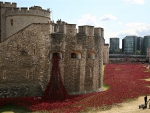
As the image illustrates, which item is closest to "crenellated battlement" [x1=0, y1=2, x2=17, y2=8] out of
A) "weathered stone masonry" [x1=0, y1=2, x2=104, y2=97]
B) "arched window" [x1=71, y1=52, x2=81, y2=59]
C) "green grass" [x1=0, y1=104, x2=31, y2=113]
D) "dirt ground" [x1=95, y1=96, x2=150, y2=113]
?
"weathered stone masonry" [x1=0, y1=2, x2=104, y2=97]

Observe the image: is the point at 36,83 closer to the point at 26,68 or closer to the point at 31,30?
the point at 26,68

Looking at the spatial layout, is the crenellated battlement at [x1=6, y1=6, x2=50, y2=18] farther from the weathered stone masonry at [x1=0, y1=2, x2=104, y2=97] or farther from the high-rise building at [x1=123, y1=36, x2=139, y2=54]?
the high-rise building at [x1=123, y1=36, x2=139, y2=54]

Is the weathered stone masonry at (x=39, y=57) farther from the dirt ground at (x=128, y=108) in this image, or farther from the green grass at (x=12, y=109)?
the dirt ground at (x=128, y=108)

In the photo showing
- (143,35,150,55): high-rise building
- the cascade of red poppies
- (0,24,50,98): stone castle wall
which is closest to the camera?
(0,24,50,98): stone castle wall

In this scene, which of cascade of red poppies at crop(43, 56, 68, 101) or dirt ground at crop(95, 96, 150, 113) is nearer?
dirt ground at crop(95, 96, 150, 113)

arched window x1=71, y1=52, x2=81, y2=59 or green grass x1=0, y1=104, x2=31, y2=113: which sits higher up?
arched window x1=71, y1=52, x2=81, y2=59

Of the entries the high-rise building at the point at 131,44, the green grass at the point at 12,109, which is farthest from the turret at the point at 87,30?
the high-rise building at the point at 131,44

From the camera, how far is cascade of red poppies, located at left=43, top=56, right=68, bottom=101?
23.7 meters

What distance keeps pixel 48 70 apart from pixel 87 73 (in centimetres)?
500

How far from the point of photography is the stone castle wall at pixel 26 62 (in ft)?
76.8

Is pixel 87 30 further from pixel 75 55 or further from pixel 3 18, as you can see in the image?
pixel 3 18

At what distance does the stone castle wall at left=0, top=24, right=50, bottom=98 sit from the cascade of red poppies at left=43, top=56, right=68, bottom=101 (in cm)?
62

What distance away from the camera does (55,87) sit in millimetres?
24000

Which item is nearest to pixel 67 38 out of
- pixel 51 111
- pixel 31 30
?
pixel 31 30
